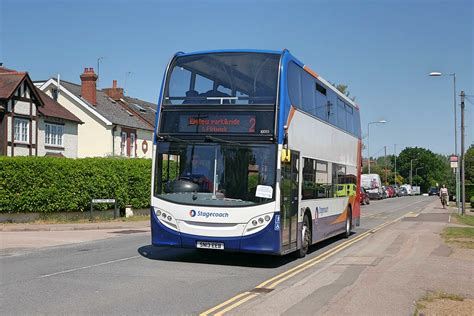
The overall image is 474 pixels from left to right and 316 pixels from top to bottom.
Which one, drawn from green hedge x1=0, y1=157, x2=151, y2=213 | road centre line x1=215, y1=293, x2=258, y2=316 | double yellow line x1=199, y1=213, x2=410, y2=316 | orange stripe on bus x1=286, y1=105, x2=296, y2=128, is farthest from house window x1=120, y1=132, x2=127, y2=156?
road centre line x1=215, y1=293, x2=258, y2=316

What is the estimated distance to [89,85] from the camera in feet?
155

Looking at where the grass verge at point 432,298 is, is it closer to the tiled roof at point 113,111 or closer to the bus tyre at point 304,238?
the bus tyre at point 304,238

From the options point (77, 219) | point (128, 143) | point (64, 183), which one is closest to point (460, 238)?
point (77, 219)

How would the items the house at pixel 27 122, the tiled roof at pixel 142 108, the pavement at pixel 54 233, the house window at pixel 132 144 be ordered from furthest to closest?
the tiled roof at pixel 142 108 → the house window at pixel 132 144 → the house at pixel 27 122 → the pavement at pixel 54 233

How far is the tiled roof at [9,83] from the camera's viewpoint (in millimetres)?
33406

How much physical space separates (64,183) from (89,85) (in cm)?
2522

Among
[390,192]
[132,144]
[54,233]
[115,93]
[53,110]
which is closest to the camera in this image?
[54,233]

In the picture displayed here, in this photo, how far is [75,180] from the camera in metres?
24.1

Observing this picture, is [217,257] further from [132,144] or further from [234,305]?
[132,144]

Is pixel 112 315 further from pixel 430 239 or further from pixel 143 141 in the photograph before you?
pixel 143 141

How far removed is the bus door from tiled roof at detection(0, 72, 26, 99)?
2589 cm

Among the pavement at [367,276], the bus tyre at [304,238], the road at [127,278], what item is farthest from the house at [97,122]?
the bus tyre at [304,238]

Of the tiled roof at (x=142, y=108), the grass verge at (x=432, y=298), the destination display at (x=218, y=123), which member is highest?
the tiled roof at (x=142, y=108)

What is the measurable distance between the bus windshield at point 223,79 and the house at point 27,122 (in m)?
24.4
